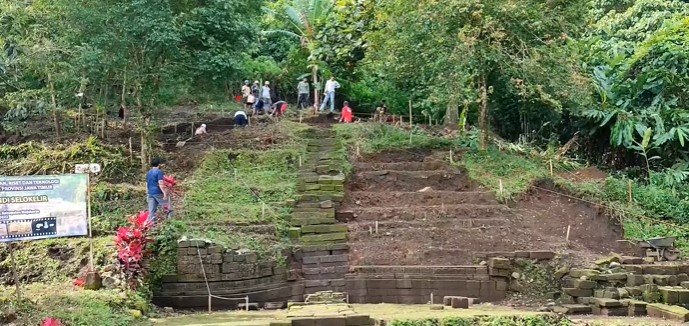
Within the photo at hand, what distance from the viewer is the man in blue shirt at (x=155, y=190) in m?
11.6

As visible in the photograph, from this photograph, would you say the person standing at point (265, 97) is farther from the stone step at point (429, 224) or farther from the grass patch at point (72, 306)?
the grass patch at point (72, 306)

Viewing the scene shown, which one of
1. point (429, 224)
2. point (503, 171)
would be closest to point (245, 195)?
point (429, 224)

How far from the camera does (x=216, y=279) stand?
11.0 metres

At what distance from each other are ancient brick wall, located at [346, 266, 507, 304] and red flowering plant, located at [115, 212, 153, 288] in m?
3.38

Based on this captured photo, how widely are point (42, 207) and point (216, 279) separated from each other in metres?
3.18

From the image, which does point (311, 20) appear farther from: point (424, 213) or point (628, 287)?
point (628, 287)

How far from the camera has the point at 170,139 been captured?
735 inches

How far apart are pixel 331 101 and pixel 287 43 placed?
21.4 ft

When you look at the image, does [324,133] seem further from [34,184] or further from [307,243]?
[34,184]

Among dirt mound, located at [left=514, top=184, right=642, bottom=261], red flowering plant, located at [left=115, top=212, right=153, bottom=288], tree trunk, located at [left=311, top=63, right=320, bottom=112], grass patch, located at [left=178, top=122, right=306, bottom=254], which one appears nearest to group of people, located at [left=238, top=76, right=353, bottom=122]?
tree trunk, located at [left=311, top=63, right=320, bottom=112]

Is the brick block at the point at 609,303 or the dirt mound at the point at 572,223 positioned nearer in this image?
the brick block at the point at 609,303


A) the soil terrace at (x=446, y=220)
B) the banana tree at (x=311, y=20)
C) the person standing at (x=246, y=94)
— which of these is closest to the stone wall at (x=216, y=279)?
the soil terrace at (x=446, y=220)

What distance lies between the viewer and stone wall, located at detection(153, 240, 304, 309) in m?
10.8

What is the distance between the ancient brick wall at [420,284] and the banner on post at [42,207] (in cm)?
463
